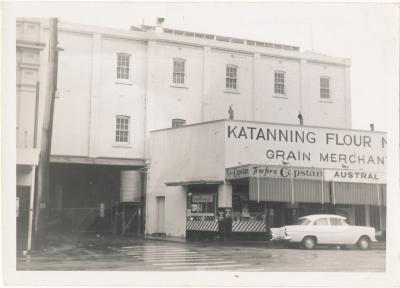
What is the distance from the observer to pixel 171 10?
41.5 feet

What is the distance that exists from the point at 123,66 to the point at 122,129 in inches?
115

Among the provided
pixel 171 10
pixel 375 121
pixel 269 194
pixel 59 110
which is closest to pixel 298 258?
pixel 375 121

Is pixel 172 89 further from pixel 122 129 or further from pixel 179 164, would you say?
pixel 179 164

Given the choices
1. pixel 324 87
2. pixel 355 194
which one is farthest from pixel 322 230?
pixel 324 87

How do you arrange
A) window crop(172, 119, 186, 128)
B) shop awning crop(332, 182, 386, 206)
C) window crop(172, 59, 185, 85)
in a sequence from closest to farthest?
shop awning crop(332, 182, 386, 206) < window crop(172, 59, 185, 85) < window crop(172, 119, 186, 128)

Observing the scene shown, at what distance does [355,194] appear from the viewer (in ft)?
63.7

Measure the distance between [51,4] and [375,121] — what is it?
821 centimetres

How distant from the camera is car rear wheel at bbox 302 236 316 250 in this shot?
683 inches

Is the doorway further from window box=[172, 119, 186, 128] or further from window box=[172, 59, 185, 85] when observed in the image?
window box=[172, 59, 185, 85]

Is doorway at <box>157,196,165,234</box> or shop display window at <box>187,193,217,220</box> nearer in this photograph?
shop display window at <box>187,193,217,220</box>

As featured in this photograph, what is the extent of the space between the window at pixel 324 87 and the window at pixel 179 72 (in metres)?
6.87

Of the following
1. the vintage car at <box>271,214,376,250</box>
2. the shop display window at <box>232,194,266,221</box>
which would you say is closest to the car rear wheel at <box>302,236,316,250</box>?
the vintage car at <box>271,214,376,250</box>

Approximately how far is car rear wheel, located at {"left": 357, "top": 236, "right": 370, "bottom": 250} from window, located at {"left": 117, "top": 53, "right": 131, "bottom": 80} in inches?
471

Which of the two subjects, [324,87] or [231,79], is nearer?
[231,79]
